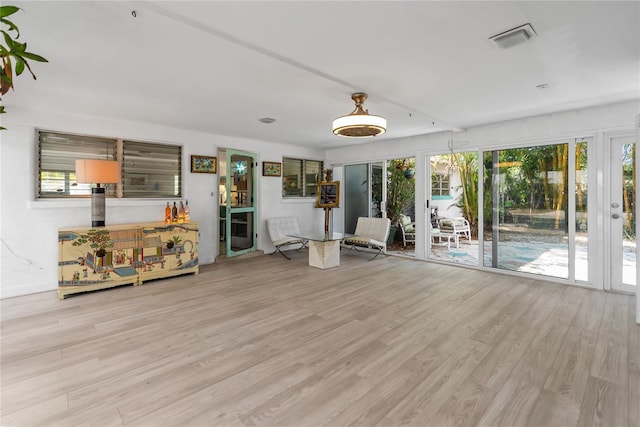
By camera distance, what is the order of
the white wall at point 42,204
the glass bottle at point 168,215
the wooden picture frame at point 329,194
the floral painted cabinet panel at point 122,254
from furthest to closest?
the wooden picture frame at point 329,194 → the glass bottle at point 168,215 → the white wall at point 42,204 → the floral painted cabinet panel at point 122,254

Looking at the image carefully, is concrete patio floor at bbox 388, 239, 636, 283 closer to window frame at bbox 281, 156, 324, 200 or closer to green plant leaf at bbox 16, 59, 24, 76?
window frame at bbox 281, 156, 324, 200

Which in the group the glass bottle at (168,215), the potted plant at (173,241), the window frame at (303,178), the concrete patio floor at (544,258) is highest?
the window frame at (303,178)

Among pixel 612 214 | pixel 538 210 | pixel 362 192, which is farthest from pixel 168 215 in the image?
pixel 612 214

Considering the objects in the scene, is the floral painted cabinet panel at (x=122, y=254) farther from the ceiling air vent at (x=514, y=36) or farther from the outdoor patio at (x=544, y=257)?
the outdoor patio at (x=544, y=257)

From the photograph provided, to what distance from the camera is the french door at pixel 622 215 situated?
3.99 m

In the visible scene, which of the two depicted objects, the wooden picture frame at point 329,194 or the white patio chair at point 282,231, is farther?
the white patio chair at point 282,231

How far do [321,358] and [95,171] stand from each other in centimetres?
357

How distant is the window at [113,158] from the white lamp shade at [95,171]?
824 mm

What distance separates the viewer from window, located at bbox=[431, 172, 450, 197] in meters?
9.23

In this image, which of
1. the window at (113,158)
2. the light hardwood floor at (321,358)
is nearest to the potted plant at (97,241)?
the light hardwood floor at (321,358)

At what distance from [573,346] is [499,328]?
541 millimetres

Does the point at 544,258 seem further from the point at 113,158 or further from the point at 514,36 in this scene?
the point at 113,158

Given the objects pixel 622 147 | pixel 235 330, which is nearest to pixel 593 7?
pixel 622 147

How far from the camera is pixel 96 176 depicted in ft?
12.8
